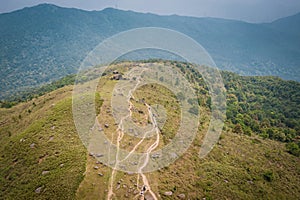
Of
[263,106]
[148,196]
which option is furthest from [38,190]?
[263,106]

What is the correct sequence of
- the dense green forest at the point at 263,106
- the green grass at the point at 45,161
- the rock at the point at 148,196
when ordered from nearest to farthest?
1. the rock at the point at 148,196
2. the green grass at the point at 45,161
3. the dense green forest at the point at 263,106

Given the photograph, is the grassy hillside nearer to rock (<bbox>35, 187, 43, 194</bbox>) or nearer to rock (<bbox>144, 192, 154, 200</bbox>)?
rock (<bbox>35, 187, 43, 194</bbox>)

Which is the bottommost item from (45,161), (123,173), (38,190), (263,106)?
(263,106)

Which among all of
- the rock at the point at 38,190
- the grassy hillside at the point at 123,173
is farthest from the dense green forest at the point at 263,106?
the rock at the point at 38,190

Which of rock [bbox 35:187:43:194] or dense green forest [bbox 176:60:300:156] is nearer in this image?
rock [bbox 35:187:43:194]

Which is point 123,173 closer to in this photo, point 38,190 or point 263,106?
point 38,190

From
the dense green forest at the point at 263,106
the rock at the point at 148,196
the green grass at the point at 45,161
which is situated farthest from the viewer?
the dense green forest at the point at 263,106

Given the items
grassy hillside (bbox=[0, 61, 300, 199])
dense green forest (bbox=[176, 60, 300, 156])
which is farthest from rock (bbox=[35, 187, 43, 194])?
dense green forest (bbox=[176, 60, 300, 156])

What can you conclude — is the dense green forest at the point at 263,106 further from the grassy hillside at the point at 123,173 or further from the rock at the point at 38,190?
the rock at the point at 38,190

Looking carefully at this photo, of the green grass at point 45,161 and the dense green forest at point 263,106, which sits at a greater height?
the green grass at point 45,161

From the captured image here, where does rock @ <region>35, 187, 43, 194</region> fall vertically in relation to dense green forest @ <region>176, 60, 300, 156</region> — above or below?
above

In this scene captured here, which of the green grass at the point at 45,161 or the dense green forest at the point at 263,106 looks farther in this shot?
the dense green forest at the point at 263,106
